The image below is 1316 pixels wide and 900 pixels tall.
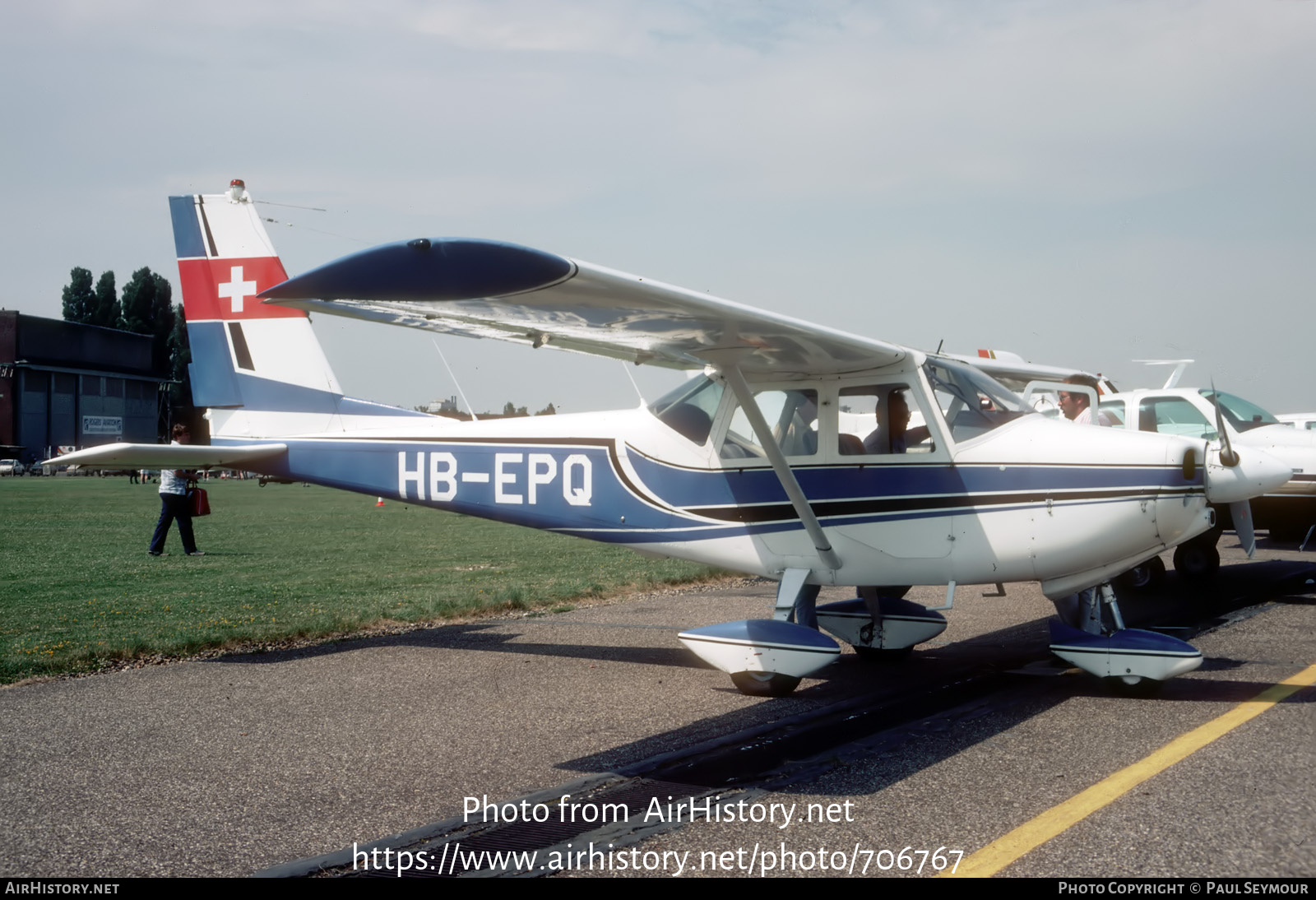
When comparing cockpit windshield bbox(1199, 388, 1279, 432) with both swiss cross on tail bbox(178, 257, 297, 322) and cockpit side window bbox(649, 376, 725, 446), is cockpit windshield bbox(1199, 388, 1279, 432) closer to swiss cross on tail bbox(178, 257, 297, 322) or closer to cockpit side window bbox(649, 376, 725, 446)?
cockpit side window bbox(649, 376, 725, 446)

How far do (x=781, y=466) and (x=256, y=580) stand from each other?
8585 mm

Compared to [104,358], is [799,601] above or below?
below

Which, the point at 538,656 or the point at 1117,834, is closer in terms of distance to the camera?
the point at 1117,834

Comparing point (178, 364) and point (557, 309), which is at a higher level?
point (178, 364)

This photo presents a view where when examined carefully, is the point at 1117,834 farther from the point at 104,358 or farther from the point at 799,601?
the point at 104,358

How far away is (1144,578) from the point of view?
11.3 metres

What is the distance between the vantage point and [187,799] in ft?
14.5

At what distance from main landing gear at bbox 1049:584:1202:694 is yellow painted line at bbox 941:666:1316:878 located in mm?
452

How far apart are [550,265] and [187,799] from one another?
9.36 feet

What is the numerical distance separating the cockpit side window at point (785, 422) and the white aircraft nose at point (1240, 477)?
2467 millimetres

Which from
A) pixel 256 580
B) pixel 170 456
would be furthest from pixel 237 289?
pixel 256 580

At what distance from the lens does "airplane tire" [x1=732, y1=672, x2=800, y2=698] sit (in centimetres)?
639

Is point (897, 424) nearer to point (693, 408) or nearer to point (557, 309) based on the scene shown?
point (693, 408)
